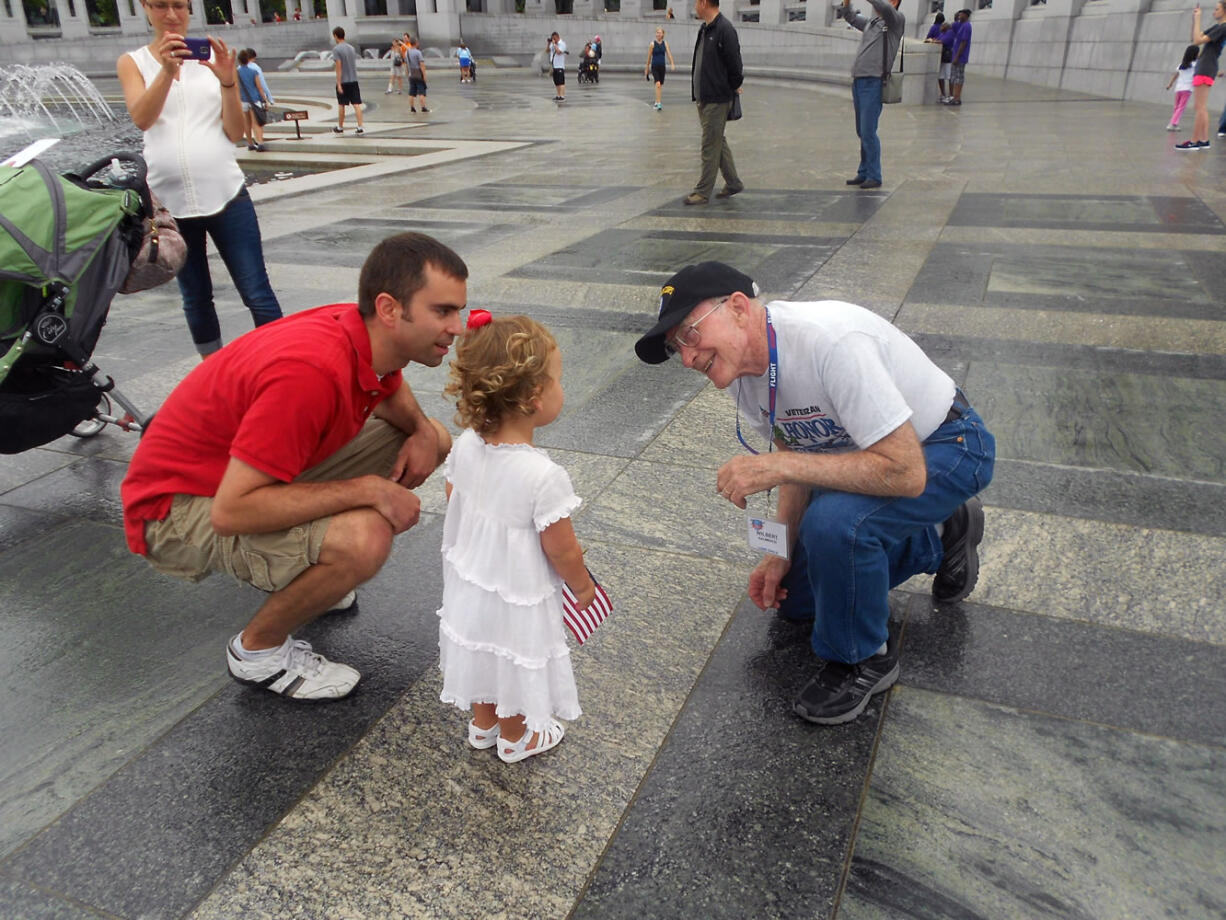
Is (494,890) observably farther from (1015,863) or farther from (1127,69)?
(1127,69)

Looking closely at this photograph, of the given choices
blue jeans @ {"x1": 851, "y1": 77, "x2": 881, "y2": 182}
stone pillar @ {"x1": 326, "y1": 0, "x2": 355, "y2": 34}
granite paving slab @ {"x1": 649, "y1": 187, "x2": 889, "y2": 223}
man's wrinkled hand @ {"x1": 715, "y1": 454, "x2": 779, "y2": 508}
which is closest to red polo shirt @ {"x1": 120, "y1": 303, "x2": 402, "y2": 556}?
man's wrinkled hand @ {"x1": 715, "y1": 454, "x2": 779, "y2": 508}

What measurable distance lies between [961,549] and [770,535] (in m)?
0.71

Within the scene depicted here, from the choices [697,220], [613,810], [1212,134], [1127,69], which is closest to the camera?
[613,810]

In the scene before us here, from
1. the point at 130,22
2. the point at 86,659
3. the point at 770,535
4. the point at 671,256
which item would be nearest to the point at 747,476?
the point at 770,535

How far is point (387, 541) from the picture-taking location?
261 centimetres

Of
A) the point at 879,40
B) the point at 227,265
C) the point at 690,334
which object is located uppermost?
the point at 879,40

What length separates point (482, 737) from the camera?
2445mm

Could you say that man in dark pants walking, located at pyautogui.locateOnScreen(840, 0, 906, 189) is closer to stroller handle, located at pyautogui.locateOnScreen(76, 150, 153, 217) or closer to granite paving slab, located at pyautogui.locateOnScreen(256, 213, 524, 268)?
granite paving slab, located at pyautogui.locateOnScreen(256, 213, 524, 268)

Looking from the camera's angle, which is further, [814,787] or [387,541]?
[387,541]

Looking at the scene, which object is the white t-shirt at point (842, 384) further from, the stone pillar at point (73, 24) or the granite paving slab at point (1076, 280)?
the stone pillar at point (73, 24)

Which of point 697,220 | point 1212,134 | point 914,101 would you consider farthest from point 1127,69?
point 697,220

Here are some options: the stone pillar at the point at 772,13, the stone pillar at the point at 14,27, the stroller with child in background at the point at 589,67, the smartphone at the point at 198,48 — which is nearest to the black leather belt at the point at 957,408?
the smartphone at the point at 198,48

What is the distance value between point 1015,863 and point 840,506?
0.90 metres

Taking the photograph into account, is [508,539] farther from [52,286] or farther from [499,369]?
[52,286]
